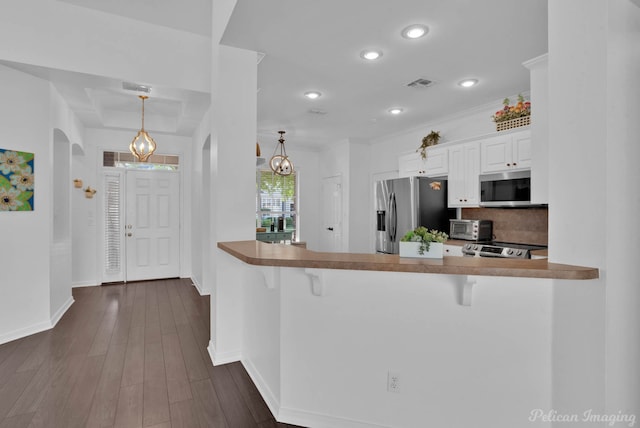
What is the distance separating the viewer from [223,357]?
280cm

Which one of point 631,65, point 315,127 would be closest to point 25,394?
point 631,65

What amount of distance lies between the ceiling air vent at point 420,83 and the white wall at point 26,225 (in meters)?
3.89

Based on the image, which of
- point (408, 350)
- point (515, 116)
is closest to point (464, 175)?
point (515, 116)

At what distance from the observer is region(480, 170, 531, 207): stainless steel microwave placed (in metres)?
3.75

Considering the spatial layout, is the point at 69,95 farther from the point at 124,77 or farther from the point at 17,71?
the point at 124,77

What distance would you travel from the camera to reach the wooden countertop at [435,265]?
1.47 metres

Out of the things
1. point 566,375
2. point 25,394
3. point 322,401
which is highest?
point 566,375

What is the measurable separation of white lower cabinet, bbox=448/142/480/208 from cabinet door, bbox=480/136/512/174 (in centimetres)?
9

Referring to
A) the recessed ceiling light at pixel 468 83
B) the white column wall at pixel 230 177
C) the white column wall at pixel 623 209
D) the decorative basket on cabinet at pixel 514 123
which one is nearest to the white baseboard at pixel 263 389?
the white column wall at pixel 230 177

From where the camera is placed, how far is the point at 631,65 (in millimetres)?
1477

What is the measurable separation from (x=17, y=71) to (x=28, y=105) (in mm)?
326

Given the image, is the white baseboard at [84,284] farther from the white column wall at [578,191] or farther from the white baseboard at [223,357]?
the white column wall at [578,191]

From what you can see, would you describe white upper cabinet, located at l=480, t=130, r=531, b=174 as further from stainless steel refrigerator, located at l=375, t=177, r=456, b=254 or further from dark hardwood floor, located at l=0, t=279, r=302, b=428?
dark hardwood floor, located at l=0, t=279, r=302, b=428
